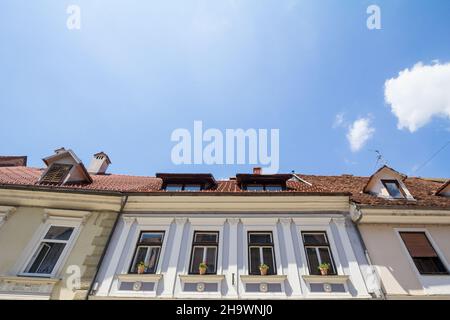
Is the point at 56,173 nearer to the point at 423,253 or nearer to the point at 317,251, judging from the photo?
the point at 317,251

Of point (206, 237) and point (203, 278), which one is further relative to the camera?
point (206, 237)

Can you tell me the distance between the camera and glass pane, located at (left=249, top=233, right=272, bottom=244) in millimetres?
8062

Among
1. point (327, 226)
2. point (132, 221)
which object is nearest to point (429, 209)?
point (327, 226)

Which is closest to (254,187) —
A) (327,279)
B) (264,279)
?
(264,279)

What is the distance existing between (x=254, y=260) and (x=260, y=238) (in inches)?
31.0

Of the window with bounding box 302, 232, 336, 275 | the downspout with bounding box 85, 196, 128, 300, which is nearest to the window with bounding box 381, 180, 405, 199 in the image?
the window with bounding box 302, 232, 336, 275

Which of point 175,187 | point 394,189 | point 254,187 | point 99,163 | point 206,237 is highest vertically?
point 99,163

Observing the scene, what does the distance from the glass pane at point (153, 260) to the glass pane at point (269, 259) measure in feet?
10.1

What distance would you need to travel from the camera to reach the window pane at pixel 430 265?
724 cm

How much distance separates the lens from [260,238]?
8164 millimetres

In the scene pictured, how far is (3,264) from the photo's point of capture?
7.11m

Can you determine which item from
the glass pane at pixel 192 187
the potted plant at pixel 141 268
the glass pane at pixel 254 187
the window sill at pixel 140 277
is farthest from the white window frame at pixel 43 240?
the glass pane at pixel 254 187
